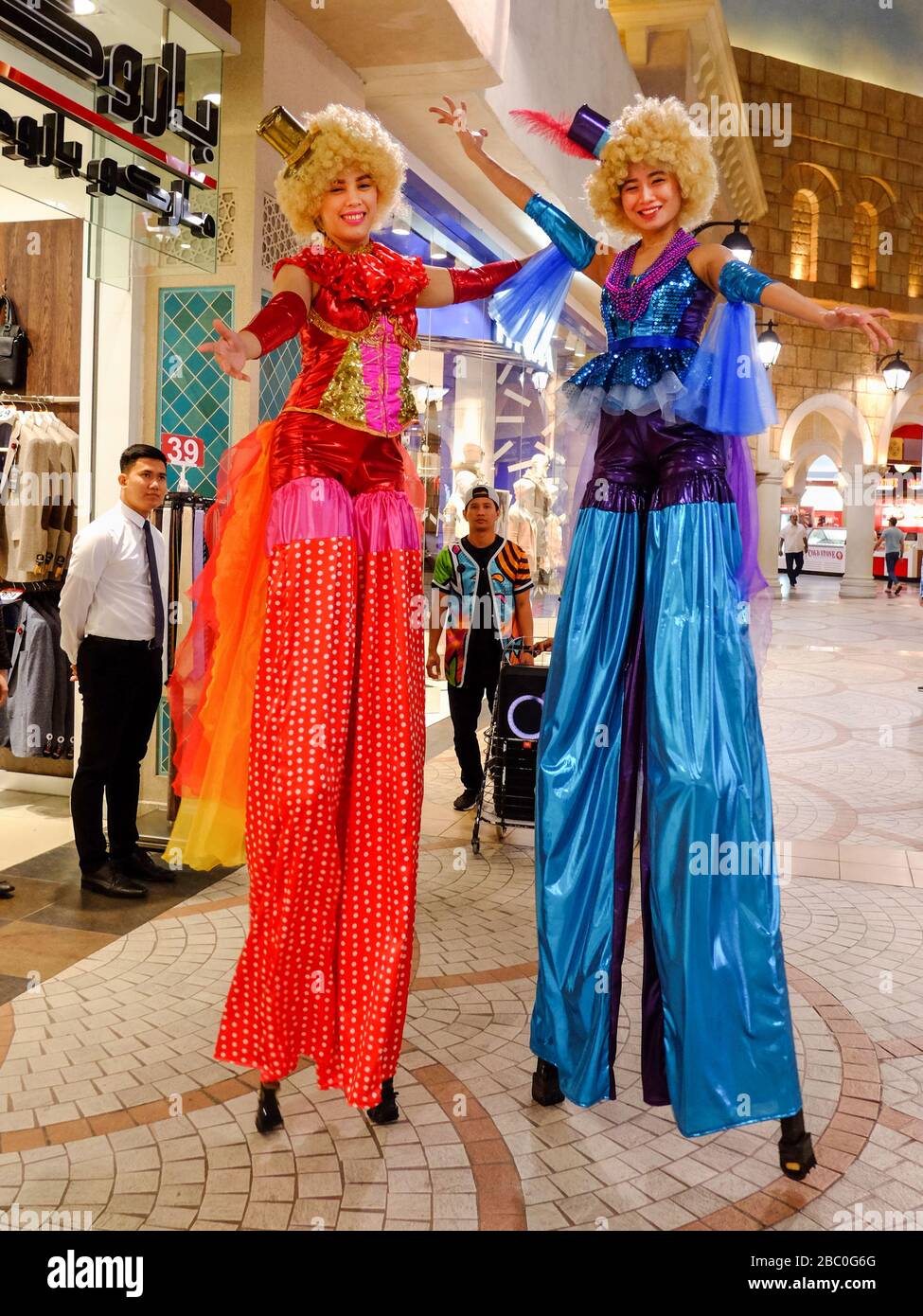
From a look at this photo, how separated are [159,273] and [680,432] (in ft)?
10.6

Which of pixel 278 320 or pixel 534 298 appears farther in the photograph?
pixel 534 298

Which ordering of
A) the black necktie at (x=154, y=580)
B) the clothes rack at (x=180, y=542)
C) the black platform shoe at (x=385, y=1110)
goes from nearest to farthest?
the black platform shoe at (x=385, y=1110) < the black necktie at (x=154, y=580) < the clothes rack at (x=180, y=542)

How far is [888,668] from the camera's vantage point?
36.4 feet

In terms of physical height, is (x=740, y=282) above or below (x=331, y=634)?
above

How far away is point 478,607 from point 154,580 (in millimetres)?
1741

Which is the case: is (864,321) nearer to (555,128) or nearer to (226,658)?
(555,128)

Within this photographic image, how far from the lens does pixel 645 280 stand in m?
2.46

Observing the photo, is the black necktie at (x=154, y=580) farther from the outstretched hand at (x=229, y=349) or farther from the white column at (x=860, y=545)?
the white column at (x=860, y=545)

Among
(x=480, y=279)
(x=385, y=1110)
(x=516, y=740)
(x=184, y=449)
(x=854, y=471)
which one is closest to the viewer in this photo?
(x=385, y=1110)

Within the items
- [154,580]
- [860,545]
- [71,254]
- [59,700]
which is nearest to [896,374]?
[860,545]

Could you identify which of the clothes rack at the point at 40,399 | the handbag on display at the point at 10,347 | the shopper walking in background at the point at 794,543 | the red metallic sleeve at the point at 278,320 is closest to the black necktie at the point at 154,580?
the clothes rack at the point at 40,399

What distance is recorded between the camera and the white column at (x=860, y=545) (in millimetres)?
21344

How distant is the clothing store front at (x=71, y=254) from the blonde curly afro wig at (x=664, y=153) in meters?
2.20

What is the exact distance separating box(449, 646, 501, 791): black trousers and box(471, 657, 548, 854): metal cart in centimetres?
47
